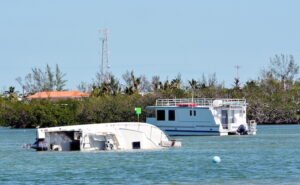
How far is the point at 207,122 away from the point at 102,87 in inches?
3166

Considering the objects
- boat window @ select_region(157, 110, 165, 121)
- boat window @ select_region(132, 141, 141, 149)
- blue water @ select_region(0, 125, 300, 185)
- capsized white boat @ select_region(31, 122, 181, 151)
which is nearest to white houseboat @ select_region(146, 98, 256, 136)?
boat window @ select_region(157, 110, 165, 121)

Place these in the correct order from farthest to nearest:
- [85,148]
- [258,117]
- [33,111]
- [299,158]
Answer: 1. [33,111]
2. [258,117]
3. [85,148]
4. [299,158]

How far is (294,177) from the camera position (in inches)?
2127

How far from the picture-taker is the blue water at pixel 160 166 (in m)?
55.1

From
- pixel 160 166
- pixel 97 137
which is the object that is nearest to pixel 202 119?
pixel 97 137

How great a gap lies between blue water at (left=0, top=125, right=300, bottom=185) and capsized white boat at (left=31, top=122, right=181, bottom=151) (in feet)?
4.05

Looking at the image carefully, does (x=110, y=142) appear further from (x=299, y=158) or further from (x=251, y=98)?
(x=251, y=98)

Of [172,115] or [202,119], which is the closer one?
[202,119]

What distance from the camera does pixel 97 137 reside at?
76.2 metres

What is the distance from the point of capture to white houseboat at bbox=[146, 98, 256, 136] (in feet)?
356

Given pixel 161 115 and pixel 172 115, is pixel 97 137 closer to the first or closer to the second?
pixel 172 115

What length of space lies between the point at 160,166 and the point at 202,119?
149ft

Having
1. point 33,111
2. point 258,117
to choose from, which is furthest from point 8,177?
point 33,111

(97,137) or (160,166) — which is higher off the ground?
(97,137)
